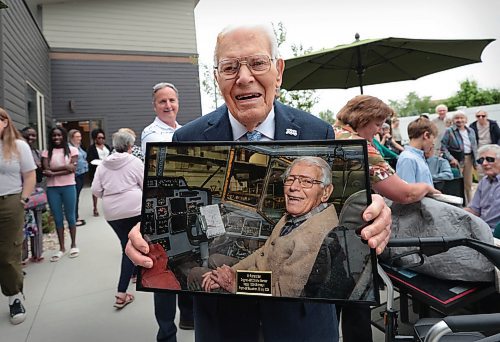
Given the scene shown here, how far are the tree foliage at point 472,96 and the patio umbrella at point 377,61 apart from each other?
1375 inches

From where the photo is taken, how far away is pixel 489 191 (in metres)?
3.27

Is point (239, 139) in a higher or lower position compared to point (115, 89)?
lower

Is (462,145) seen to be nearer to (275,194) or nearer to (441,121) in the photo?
(441,121)

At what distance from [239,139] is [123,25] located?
1459 centimetres

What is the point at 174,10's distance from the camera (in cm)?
1463

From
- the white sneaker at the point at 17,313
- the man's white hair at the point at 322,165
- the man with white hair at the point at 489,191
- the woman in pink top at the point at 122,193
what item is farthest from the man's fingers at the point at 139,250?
the man with white hair at the point at 489,191

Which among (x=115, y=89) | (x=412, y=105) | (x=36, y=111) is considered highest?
(x=412, y=105)

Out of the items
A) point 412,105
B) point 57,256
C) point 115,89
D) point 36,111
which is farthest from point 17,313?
point 412,105

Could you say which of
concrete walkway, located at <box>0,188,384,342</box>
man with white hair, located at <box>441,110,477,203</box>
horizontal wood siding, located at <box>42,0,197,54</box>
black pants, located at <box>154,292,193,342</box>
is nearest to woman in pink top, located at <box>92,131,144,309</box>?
concrete walkway, located at <box>0,188,384,342</box>

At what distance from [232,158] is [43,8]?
15.0 m

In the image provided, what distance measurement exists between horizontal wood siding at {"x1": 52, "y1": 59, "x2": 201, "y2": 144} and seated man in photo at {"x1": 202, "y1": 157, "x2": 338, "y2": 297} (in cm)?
1350

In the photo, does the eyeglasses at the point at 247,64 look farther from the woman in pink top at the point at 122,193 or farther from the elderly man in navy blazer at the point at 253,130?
the woman in pink top at the point at 122,193

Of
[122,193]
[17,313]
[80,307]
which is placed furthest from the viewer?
[80,307]

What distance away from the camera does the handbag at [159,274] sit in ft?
3.28
